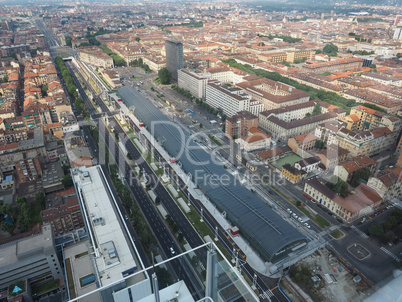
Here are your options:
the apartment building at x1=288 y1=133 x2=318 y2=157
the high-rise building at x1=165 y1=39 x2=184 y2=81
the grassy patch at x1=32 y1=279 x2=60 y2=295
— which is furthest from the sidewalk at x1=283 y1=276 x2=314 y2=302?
the high-rise building at x1=165 y1=39 x2=184 y2=81

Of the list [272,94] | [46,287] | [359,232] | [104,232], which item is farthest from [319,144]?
[46,287]

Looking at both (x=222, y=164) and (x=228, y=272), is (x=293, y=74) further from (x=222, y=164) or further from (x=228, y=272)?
(x=228, y=272)

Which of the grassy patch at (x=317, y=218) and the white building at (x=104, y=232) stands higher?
the white building at (x=104, y=232)

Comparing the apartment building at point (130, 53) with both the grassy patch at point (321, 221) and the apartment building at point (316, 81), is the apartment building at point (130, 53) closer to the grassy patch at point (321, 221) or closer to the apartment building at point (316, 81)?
the apartment building at point (316, 81)

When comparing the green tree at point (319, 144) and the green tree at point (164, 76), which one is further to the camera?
the green tree at point (164, 76)

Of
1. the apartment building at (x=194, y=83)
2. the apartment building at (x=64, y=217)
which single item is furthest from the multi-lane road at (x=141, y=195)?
the apartment building at (x=194, y=83)

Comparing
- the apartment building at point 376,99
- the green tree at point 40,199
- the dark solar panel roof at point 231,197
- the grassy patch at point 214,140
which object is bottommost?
the grassy patch at point 214,140

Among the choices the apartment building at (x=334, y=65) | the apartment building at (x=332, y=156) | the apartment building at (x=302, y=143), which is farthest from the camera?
the apartment building at (x=334, y=65)

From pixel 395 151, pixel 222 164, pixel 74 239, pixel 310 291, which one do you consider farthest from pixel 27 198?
pixel 395 151
